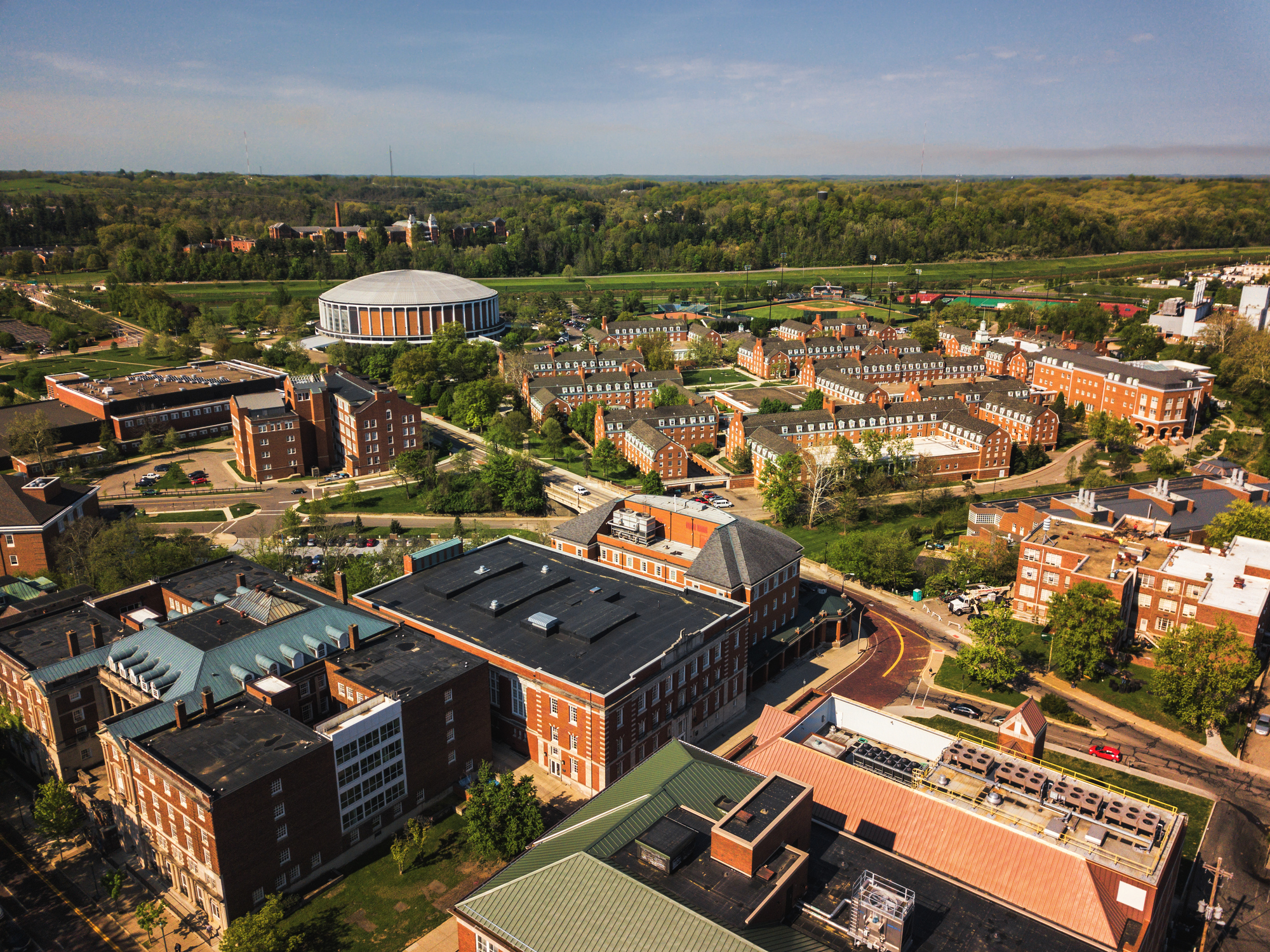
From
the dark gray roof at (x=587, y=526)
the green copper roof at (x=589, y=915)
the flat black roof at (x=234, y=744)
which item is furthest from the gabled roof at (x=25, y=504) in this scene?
the green copper roof at (x=589, y=915)

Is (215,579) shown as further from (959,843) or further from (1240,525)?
(1240,525)

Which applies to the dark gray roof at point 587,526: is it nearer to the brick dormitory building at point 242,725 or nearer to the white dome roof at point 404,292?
the brick dormitory building at point 242,725

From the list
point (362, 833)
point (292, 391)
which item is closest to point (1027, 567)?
point (362, 833)

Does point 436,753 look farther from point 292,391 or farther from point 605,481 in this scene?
point 292,391

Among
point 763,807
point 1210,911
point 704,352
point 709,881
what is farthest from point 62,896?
point 704,352

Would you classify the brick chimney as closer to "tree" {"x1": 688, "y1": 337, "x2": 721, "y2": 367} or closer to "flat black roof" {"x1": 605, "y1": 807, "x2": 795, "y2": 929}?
"flat black roof" {"x1": 605, "y1": 807, "x2": 795, "y2": 929}
